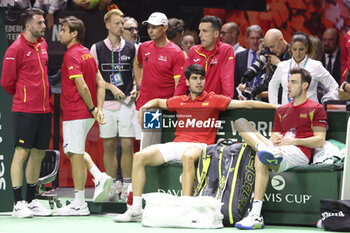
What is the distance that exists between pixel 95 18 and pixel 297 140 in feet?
10.6

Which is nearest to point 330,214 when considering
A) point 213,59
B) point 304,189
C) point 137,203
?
point 304,189

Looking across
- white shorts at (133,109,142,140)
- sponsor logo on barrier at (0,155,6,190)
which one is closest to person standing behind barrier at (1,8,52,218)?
sponsor logo on barrier at (0,155,6,190)

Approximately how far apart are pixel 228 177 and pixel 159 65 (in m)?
1.78

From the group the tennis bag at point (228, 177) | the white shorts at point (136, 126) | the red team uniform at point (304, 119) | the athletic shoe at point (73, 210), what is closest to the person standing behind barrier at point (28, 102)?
the athletic shoe at point (73, 210)

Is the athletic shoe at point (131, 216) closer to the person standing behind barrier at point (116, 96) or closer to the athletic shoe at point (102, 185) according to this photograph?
the athletic shoe at point (102, 185)

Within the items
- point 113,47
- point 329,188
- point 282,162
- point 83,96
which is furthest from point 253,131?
point 113,47

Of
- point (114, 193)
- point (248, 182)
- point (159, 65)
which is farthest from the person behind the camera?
point (114, 193)

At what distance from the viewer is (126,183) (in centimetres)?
778

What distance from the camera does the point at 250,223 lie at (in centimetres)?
580

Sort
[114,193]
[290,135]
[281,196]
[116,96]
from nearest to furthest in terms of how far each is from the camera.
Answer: [281,196] < [290,135] < [114,193] < [116,96]

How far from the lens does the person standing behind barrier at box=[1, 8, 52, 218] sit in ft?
22.1

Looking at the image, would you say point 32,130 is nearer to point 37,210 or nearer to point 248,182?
point 37,210

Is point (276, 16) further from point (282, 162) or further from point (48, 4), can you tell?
point (282, 162)

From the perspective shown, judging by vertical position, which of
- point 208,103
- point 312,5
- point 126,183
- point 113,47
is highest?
point 312,5
